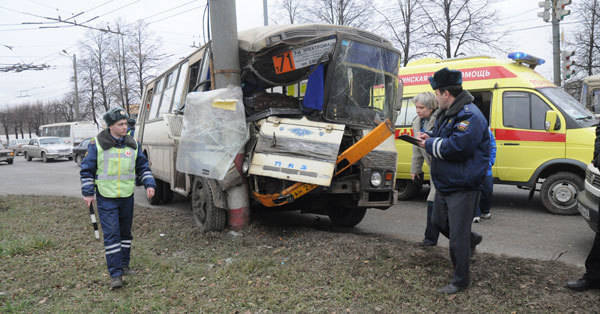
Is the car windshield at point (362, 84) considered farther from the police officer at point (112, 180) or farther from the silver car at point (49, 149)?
the silver car at point (49, 149)

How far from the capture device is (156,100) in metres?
9.34

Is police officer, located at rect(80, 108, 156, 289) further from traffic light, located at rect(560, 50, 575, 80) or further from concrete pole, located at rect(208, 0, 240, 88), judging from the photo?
traffic light, located at rect(560, 50, 575, 80)

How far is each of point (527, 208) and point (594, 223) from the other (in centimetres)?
365

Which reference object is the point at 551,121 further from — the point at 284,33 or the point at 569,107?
the point at 284,33

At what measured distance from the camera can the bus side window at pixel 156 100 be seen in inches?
359

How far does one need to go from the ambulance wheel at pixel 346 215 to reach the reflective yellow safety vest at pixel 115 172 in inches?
126

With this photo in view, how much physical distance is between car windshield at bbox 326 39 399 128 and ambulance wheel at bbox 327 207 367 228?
136cm

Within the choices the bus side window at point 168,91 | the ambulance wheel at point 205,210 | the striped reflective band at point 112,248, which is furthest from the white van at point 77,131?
the striped reflective band at point 112,248

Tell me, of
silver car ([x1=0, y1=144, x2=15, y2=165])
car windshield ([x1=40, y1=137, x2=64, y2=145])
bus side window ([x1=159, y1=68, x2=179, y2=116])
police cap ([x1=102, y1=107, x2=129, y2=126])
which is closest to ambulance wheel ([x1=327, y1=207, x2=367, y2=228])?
police cap ([x1=102, y1=107, x2=129, y2=126])

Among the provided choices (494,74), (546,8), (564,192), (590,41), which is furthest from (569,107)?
(590,41)

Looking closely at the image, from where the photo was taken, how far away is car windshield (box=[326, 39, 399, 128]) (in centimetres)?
555

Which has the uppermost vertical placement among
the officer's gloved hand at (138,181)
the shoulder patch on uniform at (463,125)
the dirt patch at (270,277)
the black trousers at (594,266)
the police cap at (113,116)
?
the police cap at (113,116)

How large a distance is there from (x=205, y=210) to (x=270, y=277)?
2106 millimetres

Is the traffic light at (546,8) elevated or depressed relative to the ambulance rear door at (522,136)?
elevated
